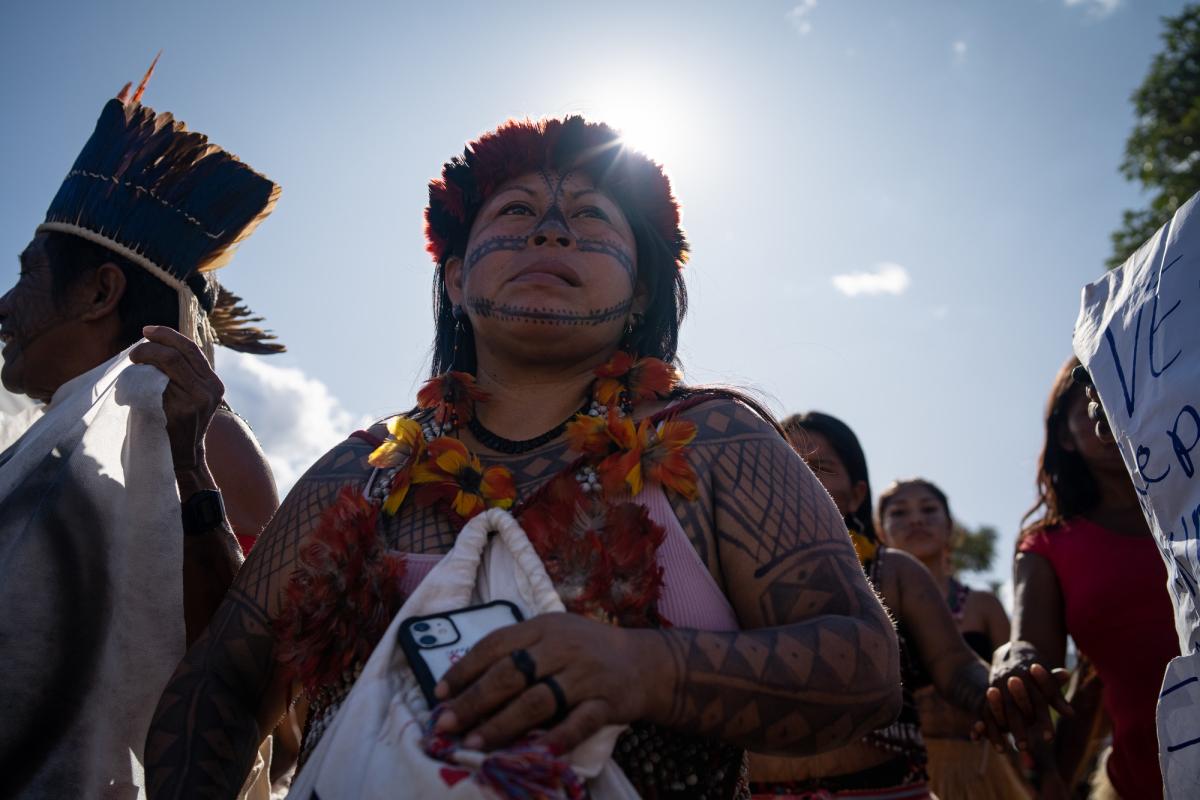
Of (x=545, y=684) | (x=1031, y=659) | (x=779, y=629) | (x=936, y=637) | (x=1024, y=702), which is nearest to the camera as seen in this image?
(x=545, y=684)

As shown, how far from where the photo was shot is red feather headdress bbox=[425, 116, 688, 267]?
251 cm

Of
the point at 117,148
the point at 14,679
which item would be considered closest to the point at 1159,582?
the point at 14,679

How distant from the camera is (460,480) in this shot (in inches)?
82.0

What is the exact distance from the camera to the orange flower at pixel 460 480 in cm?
200

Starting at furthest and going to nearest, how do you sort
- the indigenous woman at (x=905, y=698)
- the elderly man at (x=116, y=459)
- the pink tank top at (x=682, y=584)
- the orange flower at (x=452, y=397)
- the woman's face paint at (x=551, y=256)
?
the indigenous woman at (x=905, y=698)
the orange flower at (x=452, y=397)
the woman's face paint at (x=551, y=256)
the elderly man at (x=116, y=459)
the pink tank top at (x=682, y=584)

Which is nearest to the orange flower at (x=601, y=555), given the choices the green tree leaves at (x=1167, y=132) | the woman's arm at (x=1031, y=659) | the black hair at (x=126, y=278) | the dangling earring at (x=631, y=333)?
the dangling earring at (x=631, y=333)

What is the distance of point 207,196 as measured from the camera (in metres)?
3.18

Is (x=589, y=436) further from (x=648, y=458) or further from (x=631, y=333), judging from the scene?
(x=631, y=333)

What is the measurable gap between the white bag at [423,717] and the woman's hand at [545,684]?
49 mm

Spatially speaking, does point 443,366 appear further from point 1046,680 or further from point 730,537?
point 1046,680

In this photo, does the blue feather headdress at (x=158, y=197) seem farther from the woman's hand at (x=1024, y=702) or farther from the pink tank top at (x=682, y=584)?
the woman's hand at (x=1024, y=702)

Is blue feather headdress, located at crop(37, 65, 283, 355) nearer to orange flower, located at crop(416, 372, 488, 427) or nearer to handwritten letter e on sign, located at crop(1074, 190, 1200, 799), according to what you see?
orange flower, located at crop(416, 372, 488, 427)

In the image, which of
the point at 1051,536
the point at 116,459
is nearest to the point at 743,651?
the point at 116,459

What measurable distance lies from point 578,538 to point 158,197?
217 cm
